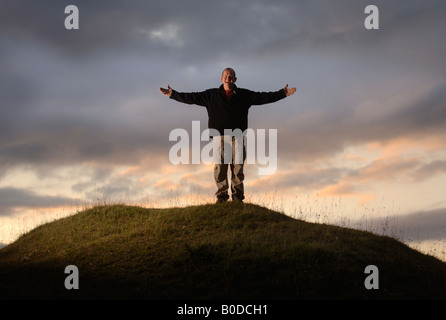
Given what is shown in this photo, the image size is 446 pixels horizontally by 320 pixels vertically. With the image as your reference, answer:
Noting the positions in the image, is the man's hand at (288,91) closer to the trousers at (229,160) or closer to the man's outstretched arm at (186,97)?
the trousers at (229,160)

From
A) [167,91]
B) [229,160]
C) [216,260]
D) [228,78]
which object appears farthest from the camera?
[167,91]

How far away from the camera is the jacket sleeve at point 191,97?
14062mm

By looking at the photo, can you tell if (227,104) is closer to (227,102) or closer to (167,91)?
(227,102)

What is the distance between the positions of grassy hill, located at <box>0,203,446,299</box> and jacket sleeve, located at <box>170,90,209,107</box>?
360cm

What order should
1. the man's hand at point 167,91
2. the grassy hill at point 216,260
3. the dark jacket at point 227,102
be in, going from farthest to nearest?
the man's hand at point 167,91, the dark jacket at point 227,102, the grassy hill at point 216,260

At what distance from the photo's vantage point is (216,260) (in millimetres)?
10242

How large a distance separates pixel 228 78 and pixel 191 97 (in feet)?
4.65

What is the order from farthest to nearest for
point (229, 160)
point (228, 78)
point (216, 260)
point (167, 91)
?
point (167, 91), point (229, 160), point (228, 78), point (216, 260)

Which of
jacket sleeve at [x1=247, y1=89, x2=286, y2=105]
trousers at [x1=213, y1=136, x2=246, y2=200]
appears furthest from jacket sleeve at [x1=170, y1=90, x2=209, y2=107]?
jacket sleeve at [x1=247, y1=89, x2=286, y2=105]

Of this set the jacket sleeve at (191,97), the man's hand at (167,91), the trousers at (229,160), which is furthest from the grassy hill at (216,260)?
the man's hand at (167,91)

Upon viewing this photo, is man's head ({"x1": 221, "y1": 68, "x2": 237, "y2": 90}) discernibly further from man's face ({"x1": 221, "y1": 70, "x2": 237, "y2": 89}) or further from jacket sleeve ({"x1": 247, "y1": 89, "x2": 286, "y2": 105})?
jacket sleeve ({"x1": 247, "y1": 89, "x2": 286, "y2": 105})

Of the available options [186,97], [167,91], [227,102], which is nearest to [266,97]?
[227,102]

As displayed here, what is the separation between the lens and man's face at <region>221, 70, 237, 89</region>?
13.7 metres
